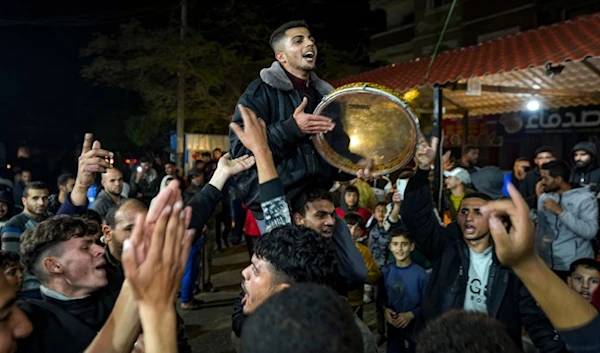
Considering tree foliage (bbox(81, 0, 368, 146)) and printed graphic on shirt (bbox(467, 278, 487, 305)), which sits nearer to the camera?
printed graphic on shirt (bbox(467, 278, 487, 305))

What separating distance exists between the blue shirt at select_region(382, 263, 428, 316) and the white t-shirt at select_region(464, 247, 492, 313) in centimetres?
155

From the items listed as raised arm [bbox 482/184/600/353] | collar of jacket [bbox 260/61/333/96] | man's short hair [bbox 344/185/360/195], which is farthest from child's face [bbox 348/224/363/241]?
raised arm [bbox 482/184/600/353]

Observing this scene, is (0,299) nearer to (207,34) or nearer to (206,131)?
(207,34)

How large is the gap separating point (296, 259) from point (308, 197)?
923 mm

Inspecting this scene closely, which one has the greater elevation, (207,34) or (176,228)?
(207,34)

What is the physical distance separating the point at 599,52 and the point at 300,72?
3655 millimetres

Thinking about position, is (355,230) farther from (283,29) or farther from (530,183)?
(283,29)

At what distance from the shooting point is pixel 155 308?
1.32 metres

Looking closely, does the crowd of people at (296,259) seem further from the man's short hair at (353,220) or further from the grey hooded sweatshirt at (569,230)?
the man's short hair at (353,220)

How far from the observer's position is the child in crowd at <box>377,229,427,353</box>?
4.36 metres

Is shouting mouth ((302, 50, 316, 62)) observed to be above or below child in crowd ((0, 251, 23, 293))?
above

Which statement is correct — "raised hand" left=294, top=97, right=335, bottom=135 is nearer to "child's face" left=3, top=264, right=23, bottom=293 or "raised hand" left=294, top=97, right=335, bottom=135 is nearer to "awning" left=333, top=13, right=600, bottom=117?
"child's face" left=3, top=264, right=23, bottom=293

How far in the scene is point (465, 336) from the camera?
Answer: 46.8 inches

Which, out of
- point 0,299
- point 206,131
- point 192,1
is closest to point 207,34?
point 192,1
